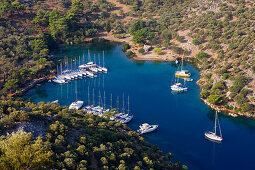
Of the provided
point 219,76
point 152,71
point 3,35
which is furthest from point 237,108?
point 3,35

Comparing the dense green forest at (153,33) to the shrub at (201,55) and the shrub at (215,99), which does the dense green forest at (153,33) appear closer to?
the shrub at (201,55)

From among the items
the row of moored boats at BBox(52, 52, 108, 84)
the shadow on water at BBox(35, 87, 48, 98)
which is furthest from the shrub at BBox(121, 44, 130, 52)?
the shadow on water at BBox(35, 87, 48, 98)

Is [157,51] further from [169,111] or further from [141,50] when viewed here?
[169,111]

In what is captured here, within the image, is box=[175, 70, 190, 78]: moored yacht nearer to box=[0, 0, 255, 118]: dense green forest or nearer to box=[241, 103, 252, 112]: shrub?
box=[0, 0, 255, 118]: dense green forest

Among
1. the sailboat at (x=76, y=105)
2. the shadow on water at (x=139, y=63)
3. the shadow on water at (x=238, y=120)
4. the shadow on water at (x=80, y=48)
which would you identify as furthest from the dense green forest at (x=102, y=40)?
the sailboat at (x=76, y=105)

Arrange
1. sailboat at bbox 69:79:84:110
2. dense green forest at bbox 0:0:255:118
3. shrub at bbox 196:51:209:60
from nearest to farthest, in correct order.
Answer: sailboat at bbox 69:79:84:110 < dense green forest at bbox 0:0:255:118 < shrub at bbox 196:51:209:60

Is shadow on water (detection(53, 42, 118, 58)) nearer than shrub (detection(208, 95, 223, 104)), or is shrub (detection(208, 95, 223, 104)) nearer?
shrub (detection(208, 95, 223, 104))

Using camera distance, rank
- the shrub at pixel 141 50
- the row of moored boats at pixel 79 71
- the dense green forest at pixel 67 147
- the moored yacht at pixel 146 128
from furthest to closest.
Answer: the shrub at pixel 141 50 < the row of moored boats at pixel 79 71 < the moored yacht at pixel 146 128 < the dense green forest at pixel 67 147
